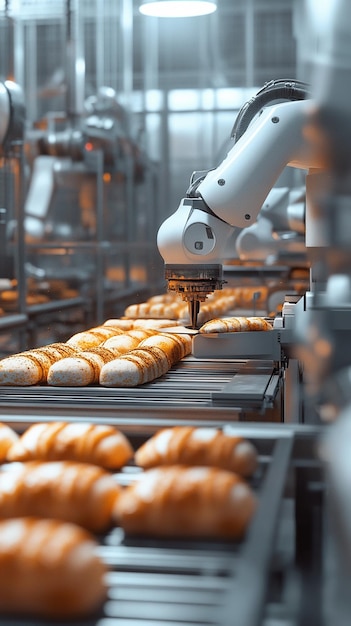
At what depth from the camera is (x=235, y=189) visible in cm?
224

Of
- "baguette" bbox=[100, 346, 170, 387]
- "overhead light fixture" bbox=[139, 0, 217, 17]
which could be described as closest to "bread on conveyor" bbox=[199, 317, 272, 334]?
"baguette" bbox=[100, 346, 170, 387]

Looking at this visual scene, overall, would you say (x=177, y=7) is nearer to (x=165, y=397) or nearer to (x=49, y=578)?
(x=165, y=397)

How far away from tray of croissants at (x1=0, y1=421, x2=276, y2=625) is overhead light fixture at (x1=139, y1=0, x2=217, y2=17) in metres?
2.51

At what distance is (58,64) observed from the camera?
1023 centimetres

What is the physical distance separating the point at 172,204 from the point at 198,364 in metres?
7.27

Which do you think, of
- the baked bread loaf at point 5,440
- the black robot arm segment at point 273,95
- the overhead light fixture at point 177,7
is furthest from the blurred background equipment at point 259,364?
the overhead light fixture at point 177,7

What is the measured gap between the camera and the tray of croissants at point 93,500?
92cm

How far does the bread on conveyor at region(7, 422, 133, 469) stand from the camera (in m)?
1.41

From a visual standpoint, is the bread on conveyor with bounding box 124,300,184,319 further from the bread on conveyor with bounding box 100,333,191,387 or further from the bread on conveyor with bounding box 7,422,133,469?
the bread on conveyor with bounding box 7,422,133,469

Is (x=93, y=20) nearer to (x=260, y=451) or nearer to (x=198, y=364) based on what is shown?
(x=198, y=364)

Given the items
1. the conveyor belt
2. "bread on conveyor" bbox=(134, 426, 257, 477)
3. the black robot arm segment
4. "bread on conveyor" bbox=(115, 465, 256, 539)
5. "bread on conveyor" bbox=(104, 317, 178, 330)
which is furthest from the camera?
"bread on conveyor" bbox=(104, 317, 178, 330)

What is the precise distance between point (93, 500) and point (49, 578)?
9.5 inches

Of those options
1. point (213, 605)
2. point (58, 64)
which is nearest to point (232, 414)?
point (213, 605)

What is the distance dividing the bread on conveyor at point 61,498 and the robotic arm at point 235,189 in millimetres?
1181
